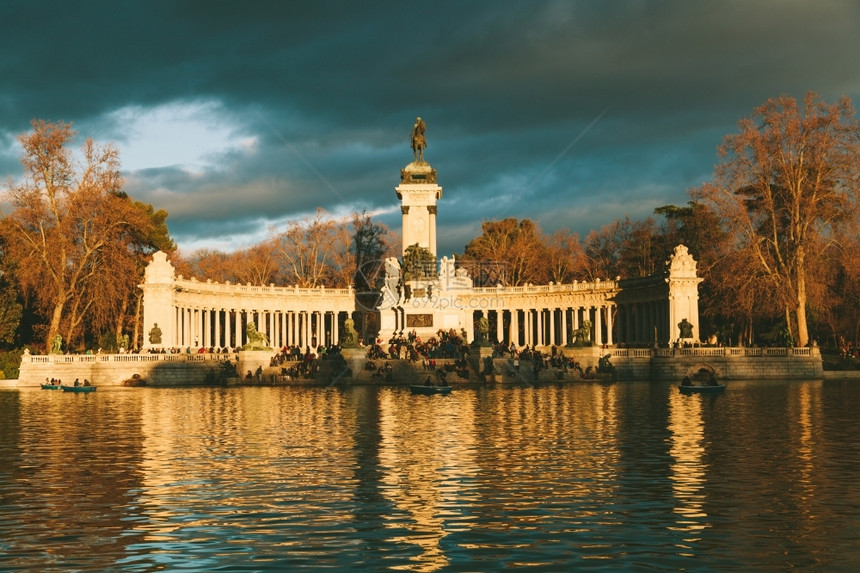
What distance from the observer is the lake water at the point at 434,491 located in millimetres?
13758

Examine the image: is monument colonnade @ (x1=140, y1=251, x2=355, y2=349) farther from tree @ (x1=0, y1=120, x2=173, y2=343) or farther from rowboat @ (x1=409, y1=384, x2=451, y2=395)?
rowboat @ (x1=409, y1=384, x2=451, y2=395)

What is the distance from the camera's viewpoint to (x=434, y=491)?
18875 mm

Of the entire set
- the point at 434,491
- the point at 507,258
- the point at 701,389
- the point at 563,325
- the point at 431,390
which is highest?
the point at 507,258

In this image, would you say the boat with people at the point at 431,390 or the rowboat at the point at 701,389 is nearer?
the rowboat at the point at 701,389

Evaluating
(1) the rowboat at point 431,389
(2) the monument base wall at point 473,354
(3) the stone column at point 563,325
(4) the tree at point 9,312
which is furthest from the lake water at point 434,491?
(3) the stone column at point 563,325

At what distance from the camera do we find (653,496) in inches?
716

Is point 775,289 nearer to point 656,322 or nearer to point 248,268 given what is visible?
point 656,322

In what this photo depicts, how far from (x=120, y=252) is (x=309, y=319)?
24356 mm

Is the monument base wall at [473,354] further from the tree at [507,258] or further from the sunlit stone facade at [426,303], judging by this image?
the tree at [507,258]

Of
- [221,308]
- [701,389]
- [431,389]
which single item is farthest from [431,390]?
[221,308]

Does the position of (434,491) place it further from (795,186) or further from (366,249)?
(366,249)

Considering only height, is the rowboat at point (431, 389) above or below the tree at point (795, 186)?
A: below

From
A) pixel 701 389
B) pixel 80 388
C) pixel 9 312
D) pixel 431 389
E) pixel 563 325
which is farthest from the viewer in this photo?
pixel 563 325

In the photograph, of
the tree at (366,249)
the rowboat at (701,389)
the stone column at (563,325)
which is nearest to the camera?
the rowboat at (701,389)
